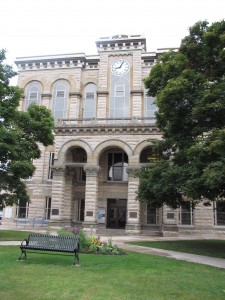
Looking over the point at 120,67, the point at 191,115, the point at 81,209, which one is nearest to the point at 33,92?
the point at 120,67

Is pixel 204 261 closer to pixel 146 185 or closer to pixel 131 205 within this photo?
pixel 146 185

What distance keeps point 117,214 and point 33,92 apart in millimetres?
18366

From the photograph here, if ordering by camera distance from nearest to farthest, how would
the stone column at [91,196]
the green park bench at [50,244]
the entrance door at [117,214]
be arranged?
1. the green park bench at [50,244]
2. the stone column at [91,196]
3. the entrance door at [117,214]

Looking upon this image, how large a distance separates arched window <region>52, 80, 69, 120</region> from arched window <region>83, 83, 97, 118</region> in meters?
2.31

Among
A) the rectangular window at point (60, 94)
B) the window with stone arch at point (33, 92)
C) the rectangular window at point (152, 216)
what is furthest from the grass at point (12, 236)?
the window with stone arch at point (33, 92)

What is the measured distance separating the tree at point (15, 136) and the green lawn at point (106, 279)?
7956mm

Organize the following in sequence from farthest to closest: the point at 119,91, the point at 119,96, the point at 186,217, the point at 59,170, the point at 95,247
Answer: the point at 119,91 < the point at 119,96 < the point at 59,170 < the point at 186,217 < the point at 95,247

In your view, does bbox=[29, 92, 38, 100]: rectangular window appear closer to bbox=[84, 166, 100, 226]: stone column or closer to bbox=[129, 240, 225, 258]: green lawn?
bbox=[84, 166, 100, 226]: stone column

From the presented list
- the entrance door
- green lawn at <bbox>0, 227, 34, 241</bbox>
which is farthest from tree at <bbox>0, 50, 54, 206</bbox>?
the entrance door

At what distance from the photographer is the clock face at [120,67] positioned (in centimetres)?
3838

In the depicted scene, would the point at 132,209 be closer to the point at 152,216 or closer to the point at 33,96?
the point at 152,216

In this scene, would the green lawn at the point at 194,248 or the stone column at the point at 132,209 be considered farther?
the stone column at the point at 132,209

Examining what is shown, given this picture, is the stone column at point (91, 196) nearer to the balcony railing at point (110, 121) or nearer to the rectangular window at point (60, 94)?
the balcony railing at point (110, 121)

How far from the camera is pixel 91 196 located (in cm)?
3100
